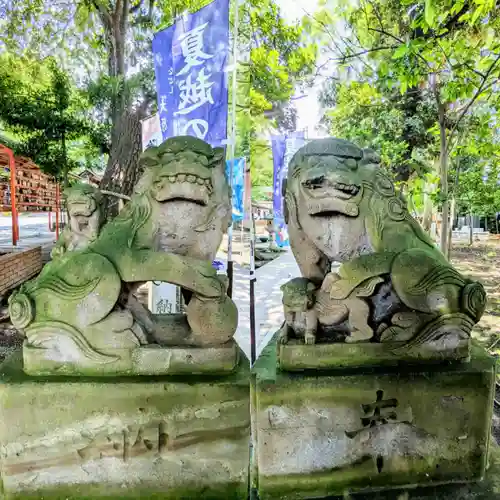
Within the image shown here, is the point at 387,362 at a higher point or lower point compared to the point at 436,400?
higher

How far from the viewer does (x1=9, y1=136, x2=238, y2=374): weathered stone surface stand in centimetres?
155

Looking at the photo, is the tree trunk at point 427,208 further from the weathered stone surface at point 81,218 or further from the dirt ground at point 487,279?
the weathered stone surface at point 81,218

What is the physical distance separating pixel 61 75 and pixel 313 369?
7.83 metres

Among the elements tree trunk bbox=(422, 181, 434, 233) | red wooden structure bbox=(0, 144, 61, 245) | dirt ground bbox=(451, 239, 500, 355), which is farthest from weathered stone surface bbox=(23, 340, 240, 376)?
red wooden structure bbox=(0, 144, 61, 245)

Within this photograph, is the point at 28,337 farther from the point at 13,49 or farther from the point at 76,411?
the point at 13,49

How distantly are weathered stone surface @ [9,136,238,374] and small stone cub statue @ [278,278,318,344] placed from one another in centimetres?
21

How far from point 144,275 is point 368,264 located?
2.81 feet

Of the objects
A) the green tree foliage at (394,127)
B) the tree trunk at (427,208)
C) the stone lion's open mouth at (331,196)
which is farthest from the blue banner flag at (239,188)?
the green tree foliage at (394,127)

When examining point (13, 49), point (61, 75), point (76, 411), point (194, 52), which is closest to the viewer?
point (76, 411)

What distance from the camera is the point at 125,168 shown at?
5426 mm

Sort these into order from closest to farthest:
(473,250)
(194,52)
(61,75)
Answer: (194,52), (61,75), (473,250)

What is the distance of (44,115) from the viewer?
24.4ft

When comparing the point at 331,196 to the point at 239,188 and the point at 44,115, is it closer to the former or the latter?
the point at 239,188

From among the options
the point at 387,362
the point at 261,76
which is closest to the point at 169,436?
the point at 387,362
